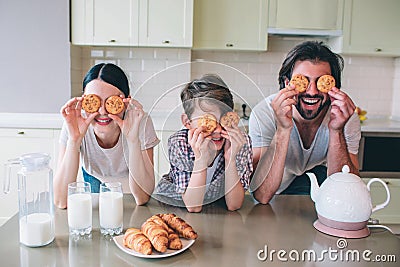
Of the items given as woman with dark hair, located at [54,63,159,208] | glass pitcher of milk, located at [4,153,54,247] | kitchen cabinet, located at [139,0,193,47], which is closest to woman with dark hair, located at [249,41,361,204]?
woman with dark hair, located at [54,63,159,208]

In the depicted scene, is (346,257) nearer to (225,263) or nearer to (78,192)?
(225,263)

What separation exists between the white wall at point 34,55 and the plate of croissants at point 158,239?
2.39 meters

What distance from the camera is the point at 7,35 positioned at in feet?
10.5

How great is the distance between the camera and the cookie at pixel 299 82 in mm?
1497

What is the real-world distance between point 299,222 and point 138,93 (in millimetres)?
675

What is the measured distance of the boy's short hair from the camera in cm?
141

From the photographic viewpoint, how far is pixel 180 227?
115cm

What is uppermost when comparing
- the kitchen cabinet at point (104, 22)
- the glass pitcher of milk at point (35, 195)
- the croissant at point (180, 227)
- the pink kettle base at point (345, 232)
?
the kitchen cabinet at point (104, 22)

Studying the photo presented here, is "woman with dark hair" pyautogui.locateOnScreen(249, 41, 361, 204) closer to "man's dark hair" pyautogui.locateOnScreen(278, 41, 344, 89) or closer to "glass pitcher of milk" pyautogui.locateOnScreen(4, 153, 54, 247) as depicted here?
"man's dark hair" pyautogui.locateOnScreen(278, 41, 344, 89)

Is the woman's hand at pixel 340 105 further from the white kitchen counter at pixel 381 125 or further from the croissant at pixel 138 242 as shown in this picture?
the white kitchen counter at pixel 381 125

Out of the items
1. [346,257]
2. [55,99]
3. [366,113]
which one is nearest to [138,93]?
[346,257]

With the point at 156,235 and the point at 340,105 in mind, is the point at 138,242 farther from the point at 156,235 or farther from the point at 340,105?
the point at 340,105

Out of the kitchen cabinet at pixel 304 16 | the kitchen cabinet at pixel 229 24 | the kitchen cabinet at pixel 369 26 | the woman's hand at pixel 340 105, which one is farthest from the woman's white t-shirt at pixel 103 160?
the kitchen cabinet at pixel 369 26

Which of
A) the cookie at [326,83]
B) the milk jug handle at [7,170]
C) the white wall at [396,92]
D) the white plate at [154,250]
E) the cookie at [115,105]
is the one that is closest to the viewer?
the white plate at [154,250]
